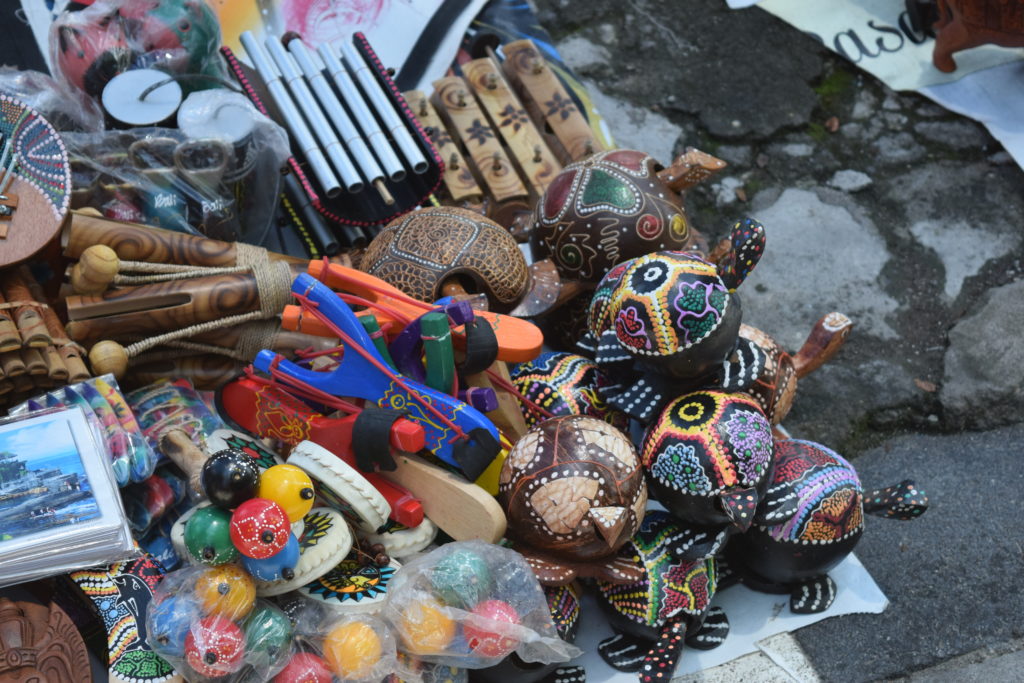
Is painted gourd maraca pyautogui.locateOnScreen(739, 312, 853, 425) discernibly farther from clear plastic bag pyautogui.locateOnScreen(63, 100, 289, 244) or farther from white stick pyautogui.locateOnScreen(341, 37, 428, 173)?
clear plastic bag pyautogui.locateOnScreen(63, 100, 289, 244)

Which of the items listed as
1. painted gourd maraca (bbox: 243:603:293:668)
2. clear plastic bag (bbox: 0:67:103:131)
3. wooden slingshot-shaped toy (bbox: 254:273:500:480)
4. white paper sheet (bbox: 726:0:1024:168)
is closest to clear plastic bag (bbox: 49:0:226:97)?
clear plastic bag (bbox: 0:67:103:131)

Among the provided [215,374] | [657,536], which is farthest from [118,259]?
[657,536]

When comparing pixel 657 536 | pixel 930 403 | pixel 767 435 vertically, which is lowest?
pixel 930 403

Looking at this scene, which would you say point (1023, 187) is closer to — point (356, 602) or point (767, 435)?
point (767, 435)

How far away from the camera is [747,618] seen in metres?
2.77

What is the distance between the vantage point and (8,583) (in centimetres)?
221

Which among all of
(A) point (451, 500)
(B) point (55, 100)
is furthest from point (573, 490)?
(B) point (55, 100)

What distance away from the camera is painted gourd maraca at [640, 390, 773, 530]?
2.47 metres

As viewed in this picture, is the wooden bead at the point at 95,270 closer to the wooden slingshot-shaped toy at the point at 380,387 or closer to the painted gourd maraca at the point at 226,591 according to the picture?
the wooden slingshot-shaped toy at the point at 380,387

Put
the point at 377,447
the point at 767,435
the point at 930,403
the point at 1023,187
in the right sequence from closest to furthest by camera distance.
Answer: the point at 377,447, the point at 767,435, the point at 930,403, the point at 1023,187

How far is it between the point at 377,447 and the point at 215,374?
725 millimetres

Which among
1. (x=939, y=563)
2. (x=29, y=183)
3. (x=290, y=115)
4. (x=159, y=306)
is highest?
(x=29, y=183)

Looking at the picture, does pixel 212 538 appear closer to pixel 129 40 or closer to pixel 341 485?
pixel 341 485

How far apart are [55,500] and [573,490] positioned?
1129 millimetres
